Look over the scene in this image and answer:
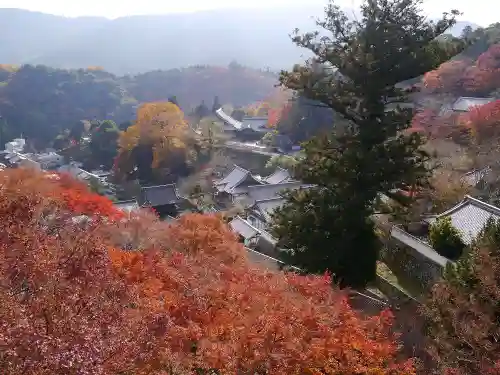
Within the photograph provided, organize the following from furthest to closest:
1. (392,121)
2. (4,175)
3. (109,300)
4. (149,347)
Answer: (4,175) → (392,121) → (109,300) → (149,347)

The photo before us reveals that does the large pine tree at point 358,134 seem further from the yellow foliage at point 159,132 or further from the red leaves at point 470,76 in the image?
the yellow foliage at point 159,132

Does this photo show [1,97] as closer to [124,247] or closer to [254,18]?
[124,247]

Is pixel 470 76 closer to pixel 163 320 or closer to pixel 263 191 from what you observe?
pixel 263 191

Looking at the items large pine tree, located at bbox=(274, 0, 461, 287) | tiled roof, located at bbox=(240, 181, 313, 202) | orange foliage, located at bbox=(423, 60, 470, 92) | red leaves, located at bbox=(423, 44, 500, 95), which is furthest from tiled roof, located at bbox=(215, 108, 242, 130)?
large pine tree, located at bbox=(274, 0, 461, 287)

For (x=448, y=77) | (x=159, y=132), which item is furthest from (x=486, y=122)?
(x=159, y=132)

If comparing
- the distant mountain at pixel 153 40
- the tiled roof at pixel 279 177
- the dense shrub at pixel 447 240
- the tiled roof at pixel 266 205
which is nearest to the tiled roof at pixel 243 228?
the tiled roof at pixel 266 205

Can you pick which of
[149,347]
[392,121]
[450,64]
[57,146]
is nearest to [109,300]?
[149,347]

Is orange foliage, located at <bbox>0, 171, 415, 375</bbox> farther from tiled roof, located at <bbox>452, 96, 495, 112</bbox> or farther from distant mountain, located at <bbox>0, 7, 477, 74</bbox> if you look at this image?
distant mountain, located at <bbox>0, 7, 477, 74</bbox>
